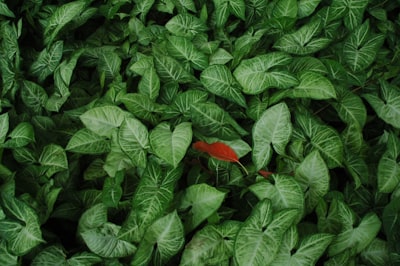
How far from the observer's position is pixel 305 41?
129cm

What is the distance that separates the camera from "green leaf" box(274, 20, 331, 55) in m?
1.28

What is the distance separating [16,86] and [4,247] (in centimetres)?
47

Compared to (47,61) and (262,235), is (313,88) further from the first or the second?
(47,61)

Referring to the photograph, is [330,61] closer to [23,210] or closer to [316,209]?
[316,209]

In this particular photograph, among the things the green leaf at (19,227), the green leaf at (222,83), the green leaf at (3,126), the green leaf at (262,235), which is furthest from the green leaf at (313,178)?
the green leaf at (3,126)

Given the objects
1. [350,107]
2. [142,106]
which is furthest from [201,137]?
[350,107]

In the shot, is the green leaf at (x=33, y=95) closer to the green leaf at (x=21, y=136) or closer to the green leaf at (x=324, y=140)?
the green leaf at (x=21, y=136)

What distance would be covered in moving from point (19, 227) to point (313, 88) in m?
0.74

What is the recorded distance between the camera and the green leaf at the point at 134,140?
108 cm

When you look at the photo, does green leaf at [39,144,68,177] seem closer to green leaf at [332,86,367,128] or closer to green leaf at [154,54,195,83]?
green leaf at [154,54,195,83]

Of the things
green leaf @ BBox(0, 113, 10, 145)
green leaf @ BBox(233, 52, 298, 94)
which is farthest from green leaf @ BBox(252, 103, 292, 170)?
green leaf @ BBox(0, 113, 10, 145)

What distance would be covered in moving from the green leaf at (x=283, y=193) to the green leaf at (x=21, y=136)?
55cm

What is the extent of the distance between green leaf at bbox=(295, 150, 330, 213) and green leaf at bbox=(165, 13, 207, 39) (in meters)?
0.55

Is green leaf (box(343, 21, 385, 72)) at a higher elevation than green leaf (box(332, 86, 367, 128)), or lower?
higher
